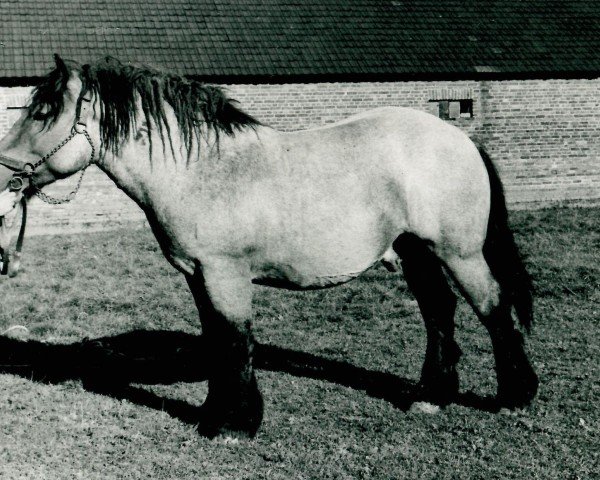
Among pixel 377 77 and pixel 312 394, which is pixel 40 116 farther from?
pixel 377 77

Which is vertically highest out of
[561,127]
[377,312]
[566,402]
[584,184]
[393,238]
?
[393,238]

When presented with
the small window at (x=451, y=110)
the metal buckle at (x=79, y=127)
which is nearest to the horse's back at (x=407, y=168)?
the metal buckle at (x=79, y=127)

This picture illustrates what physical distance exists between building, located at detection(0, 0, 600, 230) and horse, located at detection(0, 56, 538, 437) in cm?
1056

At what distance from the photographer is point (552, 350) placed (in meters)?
6.17

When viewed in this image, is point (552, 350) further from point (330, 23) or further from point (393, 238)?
point (330, 23)

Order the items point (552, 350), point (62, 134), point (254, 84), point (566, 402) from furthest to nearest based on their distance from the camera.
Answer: point (254, 84), point (552, 350), point (566, 402), point (62, 134)

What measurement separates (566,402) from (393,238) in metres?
1.91

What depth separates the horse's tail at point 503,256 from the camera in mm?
4914

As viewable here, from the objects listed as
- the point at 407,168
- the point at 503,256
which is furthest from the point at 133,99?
the point at 503,256

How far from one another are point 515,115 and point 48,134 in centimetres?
1384

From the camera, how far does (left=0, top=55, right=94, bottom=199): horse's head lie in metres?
3.96

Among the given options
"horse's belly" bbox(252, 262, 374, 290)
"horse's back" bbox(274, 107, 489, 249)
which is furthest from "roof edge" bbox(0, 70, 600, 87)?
"horse's belly" bbox(252, 262, 374, 290)

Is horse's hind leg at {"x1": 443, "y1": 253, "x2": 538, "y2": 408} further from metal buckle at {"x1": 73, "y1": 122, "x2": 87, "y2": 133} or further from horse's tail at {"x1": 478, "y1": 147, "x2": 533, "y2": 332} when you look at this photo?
metal buckle at {"x1": 73, "y1": 122, "x2": 87, "y2": 133}

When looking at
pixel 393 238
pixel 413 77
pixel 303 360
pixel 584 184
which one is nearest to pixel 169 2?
pixel 413 77
